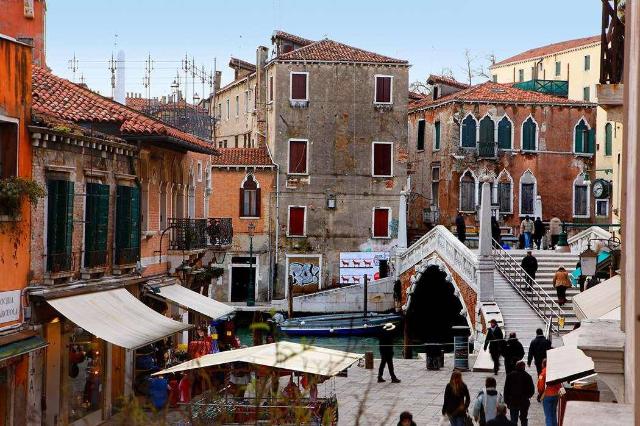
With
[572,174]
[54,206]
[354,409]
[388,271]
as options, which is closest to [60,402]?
[54,206]

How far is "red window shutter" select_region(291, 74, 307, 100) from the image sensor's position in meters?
42.4

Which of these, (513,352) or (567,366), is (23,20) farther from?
(567,366)

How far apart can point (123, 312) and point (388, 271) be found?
25392 mm

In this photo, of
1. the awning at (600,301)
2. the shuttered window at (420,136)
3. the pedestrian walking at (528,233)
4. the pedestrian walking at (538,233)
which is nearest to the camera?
the awning at (600,301)

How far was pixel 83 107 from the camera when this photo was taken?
63.7ft

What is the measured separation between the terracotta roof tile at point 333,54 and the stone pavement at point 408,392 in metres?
19.7

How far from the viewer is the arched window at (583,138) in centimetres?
4412

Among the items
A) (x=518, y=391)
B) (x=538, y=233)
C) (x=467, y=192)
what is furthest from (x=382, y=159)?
(x=518, y=391)

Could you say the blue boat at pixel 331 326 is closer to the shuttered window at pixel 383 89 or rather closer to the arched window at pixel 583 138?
the shuttered window at pixel 383 89

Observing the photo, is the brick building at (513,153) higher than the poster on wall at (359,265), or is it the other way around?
the brick building at (513,153)

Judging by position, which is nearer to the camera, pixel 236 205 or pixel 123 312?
pixel 123 312

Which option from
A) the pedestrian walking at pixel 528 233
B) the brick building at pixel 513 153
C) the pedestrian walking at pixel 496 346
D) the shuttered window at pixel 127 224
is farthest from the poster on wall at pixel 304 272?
the shuttered window at pixel 127 224

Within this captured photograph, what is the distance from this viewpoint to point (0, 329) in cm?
1427

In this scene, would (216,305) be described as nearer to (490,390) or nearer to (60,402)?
(60,402)
